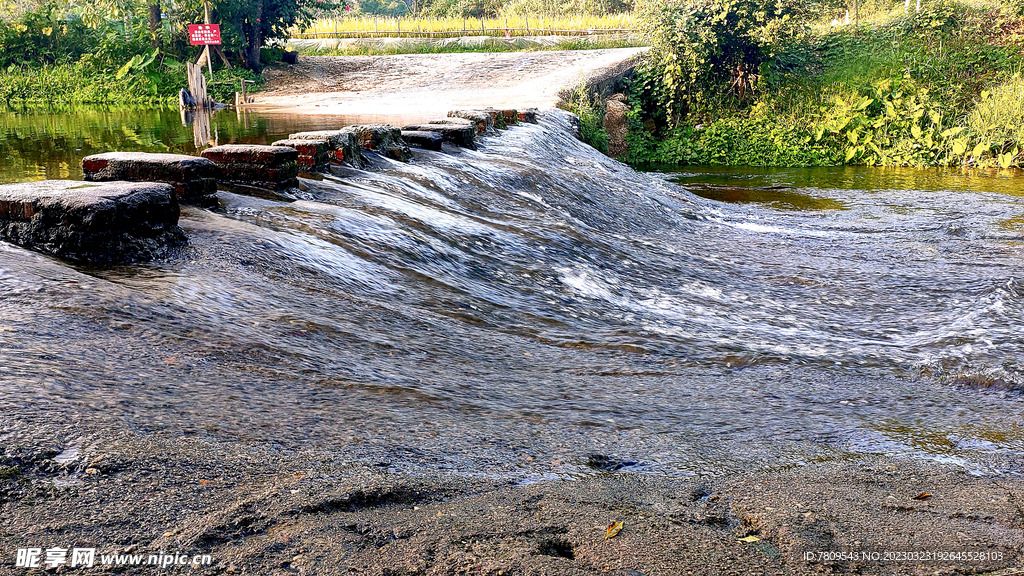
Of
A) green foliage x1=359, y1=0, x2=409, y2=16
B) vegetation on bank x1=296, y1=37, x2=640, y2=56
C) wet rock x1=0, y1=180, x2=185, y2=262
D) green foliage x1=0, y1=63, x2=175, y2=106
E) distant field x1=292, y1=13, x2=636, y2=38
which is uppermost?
green foliage x1=359, y1=0, x2=409, y2=16

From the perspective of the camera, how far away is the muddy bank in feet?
4.61

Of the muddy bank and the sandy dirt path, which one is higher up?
the sandy dirt path

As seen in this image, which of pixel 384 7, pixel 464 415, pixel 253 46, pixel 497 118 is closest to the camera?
pixel 464 415

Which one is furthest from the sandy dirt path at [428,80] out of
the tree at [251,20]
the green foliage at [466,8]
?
the green foliage at [466,8]

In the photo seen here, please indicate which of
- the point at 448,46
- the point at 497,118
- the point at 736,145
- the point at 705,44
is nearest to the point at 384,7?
the point at 448,46

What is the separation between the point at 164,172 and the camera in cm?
365

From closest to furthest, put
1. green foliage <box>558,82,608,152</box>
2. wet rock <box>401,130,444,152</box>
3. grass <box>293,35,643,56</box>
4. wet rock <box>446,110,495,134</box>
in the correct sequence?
wet rock <box>401,130,444,152</box> → wet rock <box>446,110,495,134</box> → green foliage <box>558,82,608,152</box> → grass <box>293,35,643,56</box>

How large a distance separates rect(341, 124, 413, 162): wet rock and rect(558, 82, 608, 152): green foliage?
6915 mm

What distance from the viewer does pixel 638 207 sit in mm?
7621

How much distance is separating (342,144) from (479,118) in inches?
Answer: 149

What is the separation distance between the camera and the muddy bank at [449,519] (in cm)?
141

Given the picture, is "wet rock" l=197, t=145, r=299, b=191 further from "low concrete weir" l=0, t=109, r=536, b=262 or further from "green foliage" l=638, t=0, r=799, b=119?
"green foliage" l=638, t=0, r=799, b=119

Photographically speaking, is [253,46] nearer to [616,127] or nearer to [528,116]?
[616,127]

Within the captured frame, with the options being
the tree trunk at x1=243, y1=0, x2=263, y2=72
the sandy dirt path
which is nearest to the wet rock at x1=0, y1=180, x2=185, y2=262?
the sandy dirt path
